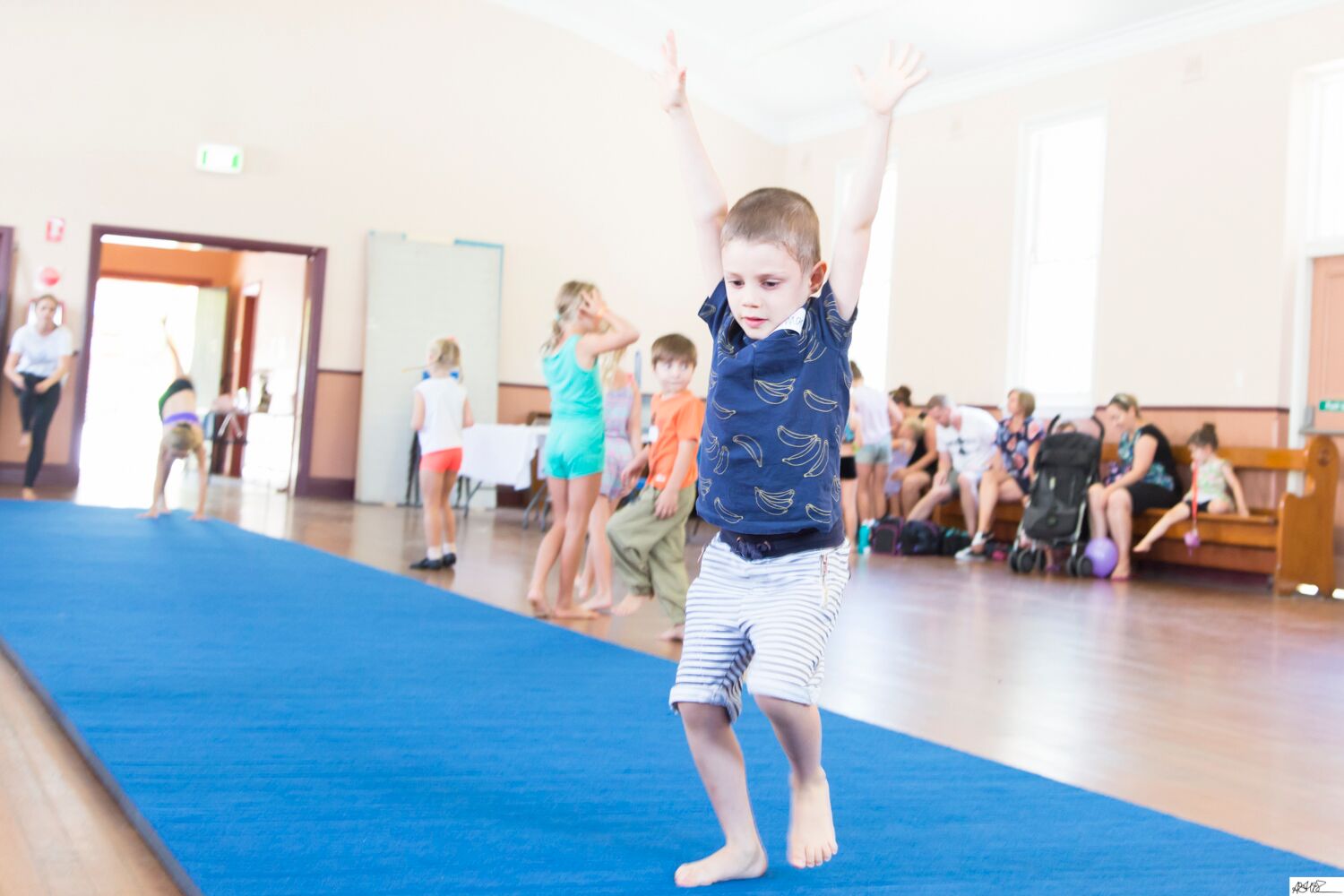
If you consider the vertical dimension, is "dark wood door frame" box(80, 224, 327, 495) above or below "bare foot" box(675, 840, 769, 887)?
above

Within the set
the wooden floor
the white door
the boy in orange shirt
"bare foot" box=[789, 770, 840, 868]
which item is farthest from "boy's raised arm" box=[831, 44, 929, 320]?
the white door

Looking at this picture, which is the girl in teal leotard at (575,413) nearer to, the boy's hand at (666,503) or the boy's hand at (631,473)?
the boy's hand at (631,473)

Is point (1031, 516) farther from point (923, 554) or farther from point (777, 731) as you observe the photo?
point (777, 731)

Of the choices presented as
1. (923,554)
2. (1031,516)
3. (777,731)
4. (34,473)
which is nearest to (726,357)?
(777,731)

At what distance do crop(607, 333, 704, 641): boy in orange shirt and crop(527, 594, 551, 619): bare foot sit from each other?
472 mm

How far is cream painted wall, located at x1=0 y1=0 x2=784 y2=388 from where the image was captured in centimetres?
1066

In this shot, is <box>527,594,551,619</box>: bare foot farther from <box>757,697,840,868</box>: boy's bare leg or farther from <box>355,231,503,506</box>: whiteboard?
<box>355,231,503,506</box>: whiteboard

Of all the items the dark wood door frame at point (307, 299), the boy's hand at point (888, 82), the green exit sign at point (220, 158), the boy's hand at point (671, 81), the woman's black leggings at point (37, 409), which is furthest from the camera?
the green exit sign at point (220, 158)

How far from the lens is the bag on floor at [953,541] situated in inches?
369

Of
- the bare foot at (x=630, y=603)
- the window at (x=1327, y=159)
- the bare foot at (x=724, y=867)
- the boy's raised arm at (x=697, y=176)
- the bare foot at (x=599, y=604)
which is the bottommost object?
the bare foot at (x=724, y=867)

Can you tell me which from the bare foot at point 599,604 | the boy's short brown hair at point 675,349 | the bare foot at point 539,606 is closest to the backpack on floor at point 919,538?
the bare foot at point 599,604

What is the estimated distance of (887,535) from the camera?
368 inches

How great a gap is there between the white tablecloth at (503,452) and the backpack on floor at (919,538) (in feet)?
9.46

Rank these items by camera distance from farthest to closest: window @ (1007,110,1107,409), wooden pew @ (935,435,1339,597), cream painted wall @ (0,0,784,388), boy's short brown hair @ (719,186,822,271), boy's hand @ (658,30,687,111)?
1. cream painted wall @ (0,0,784,388)
2. window @ (1007,110,1107,409)
3. wooden pew @ (935,435,1339,597)
4. boy's hand @ (658,30,687,111)
5. boy's short brown hair @ (719,186,822,271)
